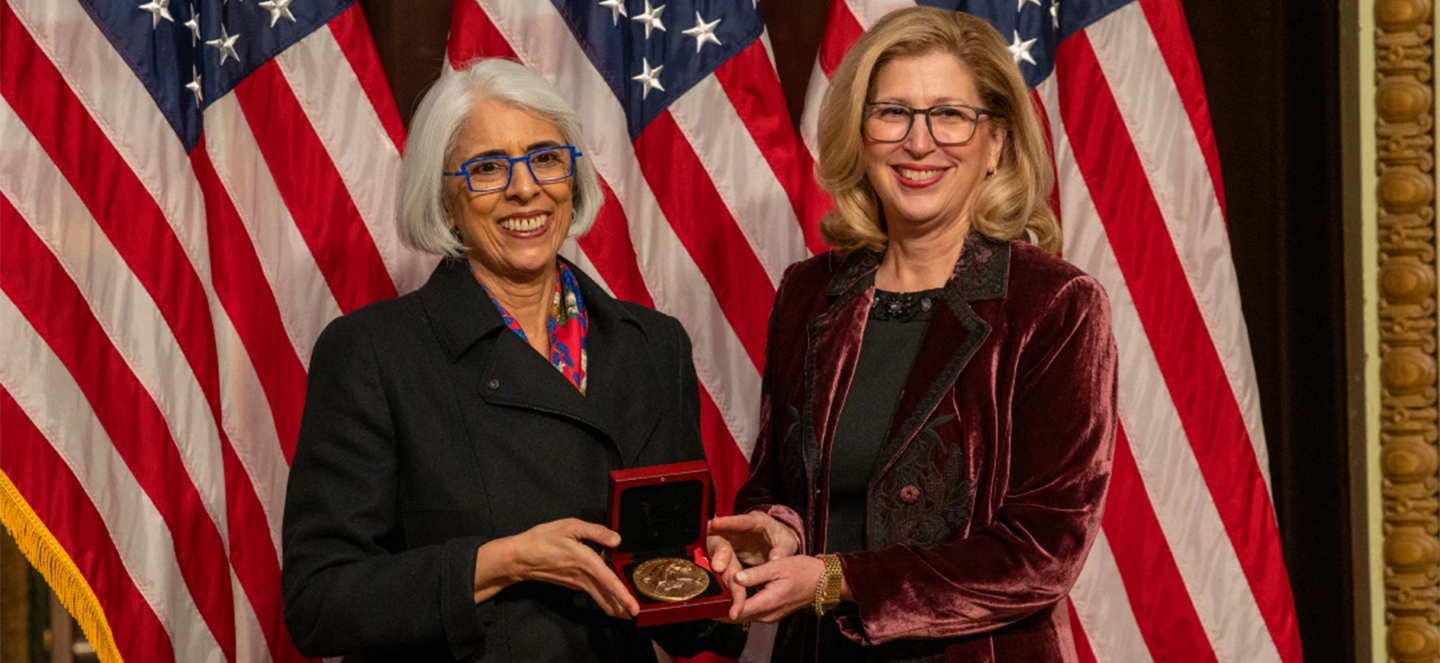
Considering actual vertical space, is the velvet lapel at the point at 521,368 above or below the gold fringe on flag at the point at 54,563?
above

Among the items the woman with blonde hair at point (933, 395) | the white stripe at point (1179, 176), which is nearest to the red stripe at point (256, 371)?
the woman with blonde hair at point (933, 395)

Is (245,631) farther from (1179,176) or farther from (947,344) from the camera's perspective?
(1179,176)

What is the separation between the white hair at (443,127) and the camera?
2.48m

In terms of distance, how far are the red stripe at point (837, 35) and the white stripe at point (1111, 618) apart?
1211 millimetres

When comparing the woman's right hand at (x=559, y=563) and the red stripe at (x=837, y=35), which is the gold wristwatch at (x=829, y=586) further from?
the red stripe at (x=837, y=35)

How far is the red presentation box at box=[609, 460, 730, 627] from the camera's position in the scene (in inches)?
86.3

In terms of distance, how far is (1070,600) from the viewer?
3.43 meters

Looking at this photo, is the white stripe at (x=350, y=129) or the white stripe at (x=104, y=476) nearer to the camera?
the white stripe at (x=104, y=476)

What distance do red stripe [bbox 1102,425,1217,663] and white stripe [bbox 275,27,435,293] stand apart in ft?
5.46

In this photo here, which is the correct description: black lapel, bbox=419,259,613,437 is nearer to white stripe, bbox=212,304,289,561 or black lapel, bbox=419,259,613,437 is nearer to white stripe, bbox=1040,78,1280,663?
white stripe, bbox=212,304,289,561

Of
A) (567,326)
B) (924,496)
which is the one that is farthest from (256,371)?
(924,496)

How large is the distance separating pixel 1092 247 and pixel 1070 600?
795 mm

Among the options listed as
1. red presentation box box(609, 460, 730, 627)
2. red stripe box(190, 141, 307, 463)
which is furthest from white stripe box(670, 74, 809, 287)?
red presentation box box(609, 460, 730, 627)

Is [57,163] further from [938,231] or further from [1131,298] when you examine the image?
[1131,298]
